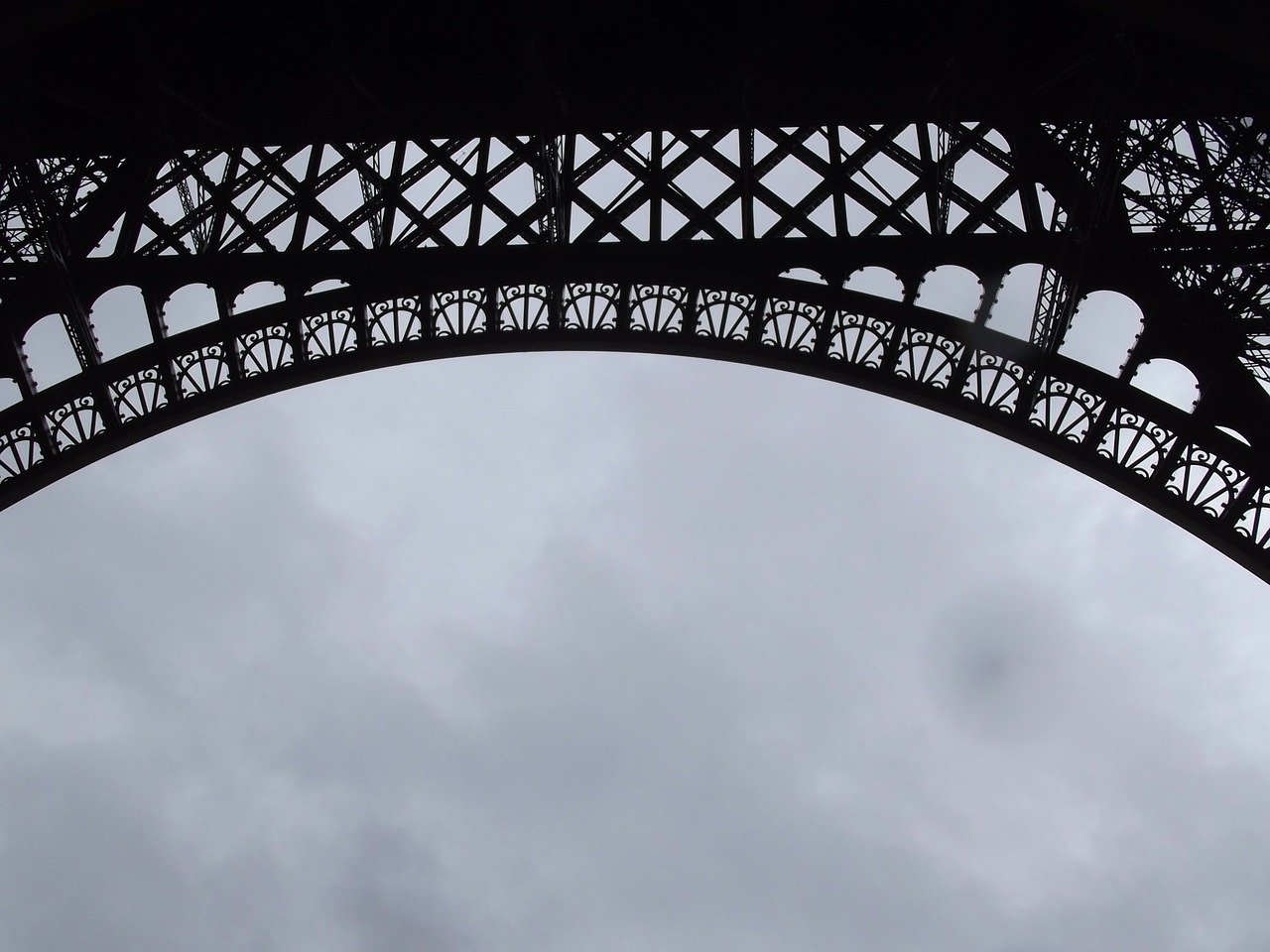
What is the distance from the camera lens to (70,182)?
1706cm

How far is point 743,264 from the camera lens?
15914 millimetres

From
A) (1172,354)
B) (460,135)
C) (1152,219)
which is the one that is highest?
(460,135)

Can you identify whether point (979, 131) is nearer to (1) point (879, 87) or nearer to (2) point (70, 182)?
(1) point (879, 87)

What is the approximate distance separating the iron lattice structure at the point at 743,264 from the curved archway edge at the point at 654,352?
1.4 inches

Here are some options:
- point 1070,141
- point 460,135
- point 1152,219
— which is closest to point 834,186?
point 1070,141

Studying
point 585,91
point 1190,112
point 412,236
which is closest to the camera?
point 1190,112

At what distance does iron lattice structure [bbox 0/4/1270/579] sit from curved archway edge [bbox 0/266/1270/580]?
1.4 inches

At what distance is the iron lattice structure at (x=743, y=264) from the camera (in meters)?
14.6

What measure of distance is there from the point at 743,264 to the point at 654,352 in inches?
66.4

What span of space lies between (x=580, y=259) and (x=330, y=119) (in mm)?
4880

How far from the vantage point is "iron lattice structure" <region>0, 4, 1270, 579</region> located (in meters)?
14.6

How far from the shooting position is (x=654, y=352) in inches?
613

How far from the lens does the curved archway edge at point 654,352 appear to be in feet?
48.4

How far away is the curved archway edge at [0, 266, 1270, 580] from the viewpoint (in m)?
14.8
